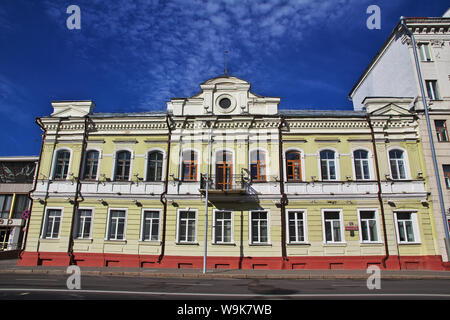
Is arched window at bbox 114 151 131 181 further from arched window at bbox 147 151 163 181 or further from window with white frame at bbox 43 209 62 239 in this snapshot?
window with white frame at bbox 43 209 62 239

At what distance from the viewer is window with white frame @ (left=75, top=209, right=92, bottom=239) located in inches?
715

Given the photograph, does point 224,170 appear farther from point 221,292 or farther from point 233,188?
point 221,292

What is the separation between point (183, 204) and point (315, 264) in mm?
8865

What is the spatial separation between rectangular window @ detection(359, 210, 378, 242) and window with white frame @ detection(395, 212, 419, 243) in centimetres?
134

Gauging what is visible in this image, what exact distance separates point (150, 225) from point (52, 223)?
6619 mm

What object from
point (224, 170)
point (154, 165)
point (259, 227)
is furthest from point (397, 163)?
point (154, 165)

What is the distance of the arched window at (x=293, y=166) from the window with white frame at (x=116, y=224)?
11127 mm

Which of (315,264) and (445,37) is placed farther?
(445,37)

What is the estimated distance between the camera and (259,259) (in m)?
16.8

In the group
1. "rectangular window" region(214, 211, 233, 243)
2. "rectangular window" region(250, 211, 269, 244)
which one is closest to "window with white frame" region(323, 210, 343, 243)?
"rectangular window" region(250, 211, 269, 244)

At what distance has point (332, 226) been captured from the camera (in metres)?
17.4
